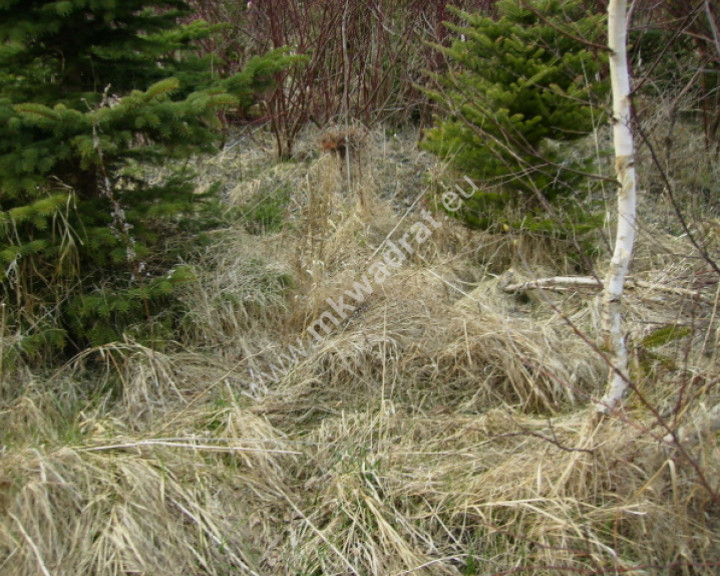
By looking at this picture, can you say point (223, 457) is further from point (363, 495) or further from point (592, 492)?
point (592, 492)

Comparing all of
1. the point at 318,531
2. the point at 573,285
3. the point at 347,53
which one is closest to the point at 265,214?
the point at 347,53

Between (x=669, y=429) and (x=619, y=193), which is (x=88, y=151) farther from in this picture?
(x=669, y=429)

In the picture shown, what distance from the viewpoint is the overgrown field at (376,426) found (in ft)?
6.21

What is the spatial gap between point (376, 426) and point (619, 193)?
4.00 feet

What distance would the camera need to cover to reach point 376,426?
8.13ft

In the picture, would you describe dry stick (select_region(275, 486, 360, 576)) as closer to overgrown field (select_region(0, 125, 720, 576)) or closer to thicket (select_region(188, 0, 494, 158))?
overgrown field (select_region(0, 125, 720, 576))

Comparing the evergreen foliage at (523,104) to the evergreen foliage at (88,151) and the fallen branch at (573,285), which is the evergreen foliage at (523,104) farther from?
the evergreen foliage at (88,151)

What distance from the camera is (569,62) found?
3082 mm

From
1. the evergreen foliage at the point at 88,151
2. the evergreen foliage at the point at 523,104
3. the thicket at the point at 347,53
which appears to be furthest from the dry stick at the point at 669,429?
the thicket at the point at 347,53

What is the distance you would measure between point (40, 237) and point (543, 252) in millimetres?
2542

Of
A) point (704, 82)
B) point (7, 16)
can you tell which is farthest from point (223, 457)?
point (704, 82)

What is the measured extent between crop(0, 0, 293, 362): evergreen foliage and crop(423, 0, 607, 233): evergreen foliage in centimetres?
105

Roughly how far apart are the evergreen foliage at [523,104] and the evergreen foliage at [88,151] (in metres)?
1.05

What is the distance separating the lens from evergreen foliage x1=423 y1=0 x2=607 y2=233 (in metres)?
3.09
